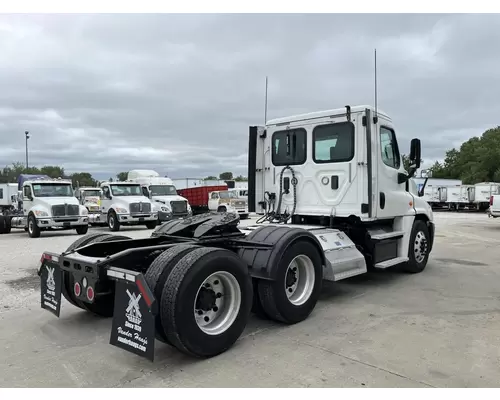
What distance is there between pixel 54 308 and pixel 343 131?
480 cm

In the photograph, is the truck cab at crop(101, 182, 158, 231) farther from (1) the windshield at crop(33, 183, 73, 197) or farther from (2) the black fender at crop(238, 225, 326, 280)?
(2) the black fender at crop(238, 225, 326, 280)

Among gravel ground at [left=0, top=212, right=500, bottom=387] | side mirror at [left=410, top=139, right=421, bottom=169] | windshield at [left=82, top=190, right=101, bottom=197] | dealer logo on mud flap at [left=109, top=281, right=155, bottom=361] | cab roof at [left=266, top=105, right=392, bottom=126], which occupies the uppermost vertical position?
cab roof at [left=266, top=105, right=392, bottom=126]

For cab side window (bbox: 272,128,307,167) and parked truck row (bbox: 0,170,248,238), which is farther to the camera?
parked truck row (bbox: 0,170,248,238)

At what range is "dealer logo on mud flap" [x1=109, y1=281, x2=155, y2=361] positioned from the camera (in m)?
3.54

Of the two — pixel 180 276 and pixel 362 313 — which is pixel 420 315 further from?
pixel 180 276

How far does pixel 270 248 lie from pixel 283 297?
569 mm

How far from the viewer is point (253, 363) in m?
3.84

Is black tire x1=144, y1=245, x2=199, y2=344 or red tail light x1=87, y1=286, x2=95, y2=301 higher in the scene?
black tire x1=144, y1=245, x2=199, y2=344

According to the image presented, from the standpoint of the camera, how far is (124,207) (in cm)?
1920

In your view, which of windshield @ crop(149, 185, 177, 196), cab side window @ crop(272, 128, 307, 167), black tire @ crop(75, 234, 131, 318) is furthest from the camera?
windshield @ crop(149, 185, 177, 196)

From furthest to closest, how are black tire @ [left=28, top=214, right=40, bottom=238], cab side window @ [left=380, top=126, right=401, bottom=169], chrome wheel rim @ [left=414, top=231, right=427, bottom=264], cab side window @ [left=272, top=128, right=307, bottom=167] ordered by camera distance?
1. black tire @ [left=28, top=214, right=40, bottom=238]
2. chrome wheel rim @ [left=414, top=231, right=427, bottom=264]
3. cab side window @ [left=272, top=128, right=307, bottom=167]
4. cab side window @ [left=380, top=126, right=401, bottom=169]

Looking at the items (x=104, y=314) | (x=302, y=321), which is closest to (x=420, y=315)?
(x=302, y=321)

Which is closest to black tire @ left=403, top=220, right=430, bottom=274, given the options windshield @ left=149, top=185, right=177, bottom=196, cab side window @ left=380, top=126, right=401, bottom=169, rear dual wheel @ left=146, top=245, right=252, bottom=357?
cab side window @ left=380, top=126, right=401, bottom=169

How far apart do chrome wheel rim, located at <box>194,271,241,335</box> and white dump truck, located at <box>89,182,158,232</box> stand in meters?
15.5
